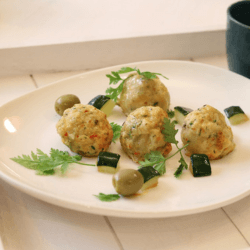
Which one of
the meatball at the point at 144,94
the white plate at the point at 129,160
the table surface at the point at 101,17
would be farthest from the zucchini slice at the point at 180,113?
the table surface at the point at 101,17

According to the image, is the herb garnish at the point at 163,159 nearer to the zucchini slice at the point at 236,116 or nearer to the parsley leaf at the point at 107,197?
the parsley leaf at the point at 107,197

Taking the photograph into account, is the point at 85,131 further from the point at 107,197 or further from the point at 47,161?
the point at 107,197

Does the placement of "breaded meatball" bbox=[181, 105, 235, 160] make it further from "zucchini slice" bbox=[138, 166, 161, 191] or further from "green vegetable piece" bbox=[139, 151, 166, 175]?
"zucchini slice" bbox=[138, 166, 161, 191]

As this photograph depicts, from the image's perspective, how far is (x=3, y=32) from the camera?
3.14 m

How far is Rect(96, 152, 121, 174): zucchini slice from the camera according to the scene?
5.41ft

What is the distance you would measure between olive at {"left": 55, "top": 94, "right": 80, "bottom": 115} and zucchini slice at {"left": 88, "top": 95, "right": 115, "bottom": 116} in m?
0.09

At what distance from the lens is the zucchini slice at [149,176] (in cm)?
156

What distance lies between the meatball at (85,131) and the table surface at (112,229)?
0.29 metres

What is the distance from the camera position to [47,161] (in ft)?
5.53

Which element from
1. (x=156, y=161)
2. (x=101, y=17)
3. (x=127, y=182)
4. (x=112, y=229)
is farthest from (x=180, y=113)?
(x=101, y=17)

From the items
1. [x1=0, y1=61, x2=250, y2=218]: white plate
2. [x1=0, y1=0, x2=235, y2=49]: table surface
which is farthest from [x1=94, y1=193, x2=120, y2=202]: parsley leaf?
[x1=0, y1=0, x2=235, y2=49]: table surface

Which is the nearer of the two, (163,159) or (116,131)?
(163,159)

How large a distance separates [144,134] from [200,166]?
28 cm

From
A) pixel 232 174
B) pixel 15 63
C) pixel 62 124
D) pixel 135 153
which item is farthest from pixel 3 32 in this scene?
pixel 232 174
